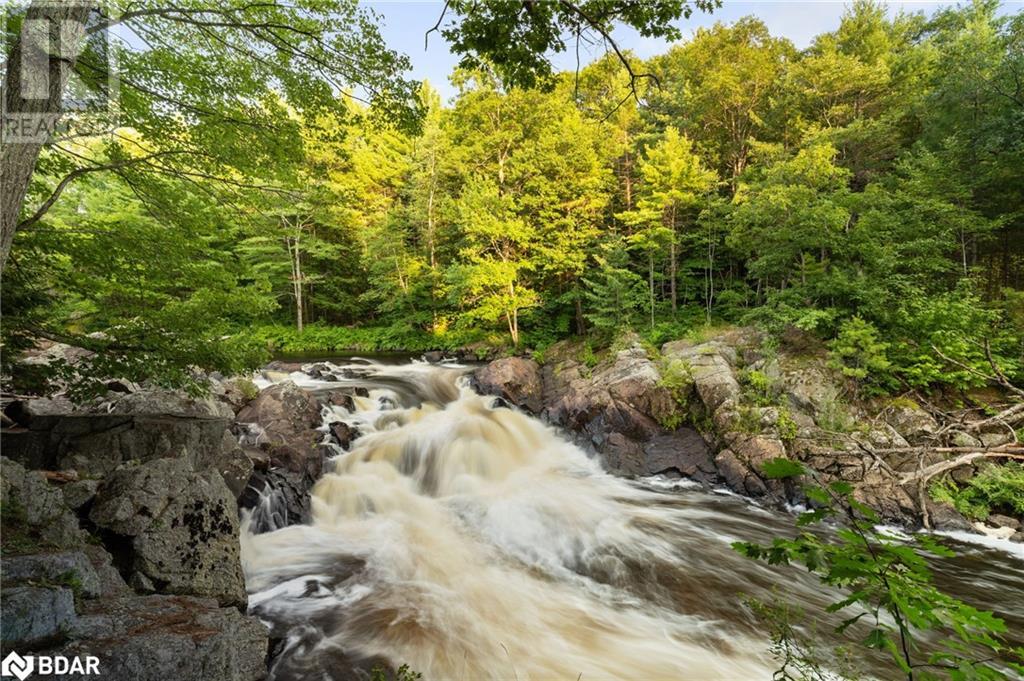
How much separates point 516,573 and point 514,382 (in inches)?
298

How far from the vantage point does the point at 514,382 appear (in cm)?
1341

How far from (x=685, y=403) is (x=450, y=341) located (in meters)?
11.4

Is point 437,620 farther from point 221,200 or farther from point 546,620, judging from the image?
point 221,200

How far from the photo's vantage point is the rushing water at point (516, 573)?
452cm

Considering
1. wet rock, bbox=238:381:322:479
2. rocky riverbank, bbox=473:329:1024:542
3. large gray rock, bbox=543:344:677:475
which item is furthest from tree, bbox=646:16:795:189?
wet rock, bbox=238:381:322:479

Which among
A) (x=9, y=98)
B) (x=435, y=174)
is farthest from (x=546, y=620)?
(x=435, y=174)

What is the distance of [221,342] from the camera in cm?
523

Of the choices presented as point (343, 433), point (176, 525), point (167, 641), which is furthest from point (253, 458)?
point (167, 641)

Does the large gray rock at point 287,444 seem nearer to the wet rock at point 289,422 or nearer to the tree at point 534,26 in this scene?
the wet rock at point 289,422

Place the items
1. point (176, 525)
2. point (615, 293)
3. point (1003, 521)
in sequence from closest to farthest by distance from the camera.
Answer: point (176, 525)
point (1003, 521)
point (615, 293)

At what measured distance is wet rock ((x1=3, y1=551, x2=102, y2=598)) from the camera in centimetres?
283

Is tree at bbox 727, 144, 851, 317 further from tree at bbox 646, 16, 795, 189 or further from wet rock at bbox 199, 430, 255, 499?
wet rock at bbox 199, 430, 255, 499

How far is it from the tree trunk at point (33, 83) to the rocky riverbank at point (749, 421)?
985 cm

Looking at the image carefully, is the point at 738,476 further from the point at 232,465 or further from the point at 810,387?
the point at 232,465
